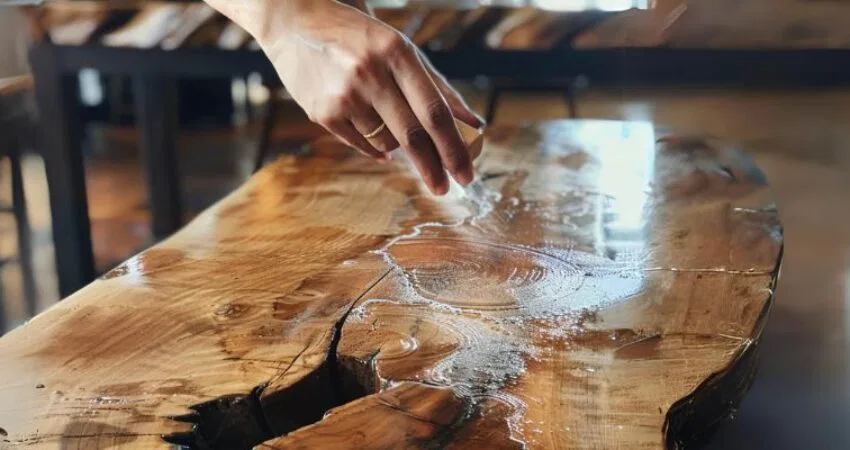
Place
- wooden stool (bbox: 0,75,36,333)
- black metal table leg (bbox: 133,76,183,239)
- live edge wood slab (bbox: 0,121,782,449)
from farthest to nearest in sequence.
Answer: black metal table leg (bbox: 133,76,183,239)
wooden stool (bbox: 0,75,36,333)
live edge wood slab (bbox: 0,121,782,449)

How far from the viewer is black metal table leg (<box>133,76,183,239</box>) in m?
2.72

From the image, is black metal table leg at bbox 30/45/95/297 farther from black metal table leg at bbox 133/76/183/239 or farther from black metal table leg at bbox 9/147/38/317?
black metal table leg at bbox 133/76/183/239

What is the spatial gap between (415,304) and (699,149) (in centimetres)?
106

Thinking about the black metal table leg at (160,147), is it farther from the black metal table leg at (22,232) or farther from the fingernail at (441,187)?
the fingernail at (441,187)

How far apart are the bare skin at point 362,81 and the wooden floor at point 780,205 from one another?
3.41ft

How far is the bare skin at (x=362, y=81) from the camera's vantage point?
113 cm

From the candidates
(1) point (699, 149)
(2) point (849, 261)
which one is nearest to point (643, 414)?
(1) point (699, 149)

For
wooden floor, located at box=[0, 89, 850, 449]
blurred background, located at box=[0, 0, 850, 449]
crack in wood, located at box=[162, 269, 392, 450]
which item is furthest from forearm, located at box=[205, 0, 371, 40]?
wooden floor, located at box=[0, 89, 850, 449]

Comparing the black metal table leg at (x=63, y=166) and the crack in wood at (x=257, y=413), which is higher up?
the crack in wood at (x=257, y=413)

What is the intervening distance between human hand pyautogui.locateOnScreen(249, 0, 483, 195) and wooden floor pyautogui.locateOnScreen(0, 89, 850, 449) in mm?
1036

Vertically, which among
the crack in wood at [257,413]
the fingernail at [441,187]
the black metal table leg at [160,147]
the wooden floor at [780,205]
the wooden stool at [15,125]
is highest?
the fingernail at [441,187]

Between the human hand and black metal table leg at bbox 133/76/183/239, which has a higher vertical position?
the human hand

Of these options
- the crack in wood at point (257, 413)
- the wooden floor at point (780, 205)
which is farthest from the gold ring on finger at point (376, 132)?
the wooden floor at point (780, 205)

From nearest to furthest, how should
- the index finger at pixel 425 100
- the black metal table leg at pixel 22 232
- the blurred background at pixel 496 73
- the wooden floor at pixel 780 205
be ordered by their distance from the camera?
the index finger at pixel 425 100 < the blurred background at pixel 496 73 < the wooden floor at pixel 780 205 < the black metal table leg at pixel 22 232
